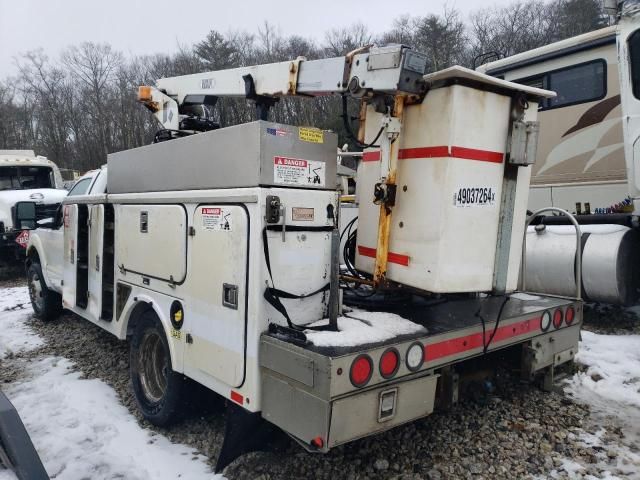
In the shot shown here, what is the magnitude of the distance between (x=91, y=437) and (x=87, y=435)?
48 millimetres

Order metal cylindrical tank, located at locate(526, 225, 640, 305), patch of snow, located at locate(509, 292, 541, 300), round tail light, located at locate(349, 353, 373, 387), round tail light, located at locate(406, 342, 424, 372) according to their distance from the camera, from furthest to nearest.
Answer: metal cylindrical tank, located at locate(526, 225, 640, 305), patch of snow, located at locate(509, 292, 541, 300), round tail light, located at locate(406, 342, 424, 372), round tail light, located at locate(349, 353, 373, 387)

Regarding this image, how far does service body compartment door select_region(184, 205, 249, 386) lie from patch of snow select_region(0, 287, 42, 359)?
12.0 ft

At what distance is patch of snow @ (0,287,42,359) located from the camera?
5854mm

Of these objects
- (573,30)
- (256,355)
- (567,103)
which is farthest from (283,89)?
(573,30)

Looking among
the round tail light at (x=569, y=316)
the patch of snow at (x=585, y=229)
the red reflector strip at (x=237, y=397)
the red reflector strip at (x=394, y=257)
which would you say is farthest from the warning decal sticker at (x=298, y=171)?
the patch of snow at (x=585, y=229)

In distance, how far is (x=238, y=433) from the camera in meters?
3.01

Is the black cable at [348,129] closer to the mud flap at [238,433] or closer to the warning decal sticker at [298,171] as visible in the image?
the warning decal sticker at [298,171]

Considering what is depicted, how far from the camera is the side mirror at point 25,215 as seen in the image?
5891mm

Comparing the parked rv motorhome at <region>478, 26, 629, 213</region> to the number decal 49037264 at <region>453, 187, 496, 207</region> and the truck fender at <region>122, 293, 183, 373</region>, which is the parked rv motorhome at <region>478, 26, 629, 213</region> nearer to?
the number decal 49037264 at <region>453, 187, 496, 207</region>

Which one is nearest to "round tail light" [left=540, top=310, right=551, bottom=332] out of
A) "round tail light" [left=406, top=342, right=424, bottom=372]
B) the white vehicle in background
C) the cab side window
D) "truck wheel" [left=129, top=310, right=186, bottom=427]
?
"round tail light" [left=406, top=342, right=424, bottom=372]

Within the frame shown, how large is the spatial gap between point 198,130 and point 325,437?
326cm

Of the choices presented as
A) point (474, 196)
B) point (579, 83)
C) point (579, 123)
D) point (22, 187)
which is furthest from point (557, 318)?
point (22, 187)

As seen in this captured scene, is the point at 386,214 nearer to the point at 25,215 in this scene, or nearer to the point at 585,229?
the point at 585,229

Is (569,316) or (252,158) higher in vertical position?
(252,158)
